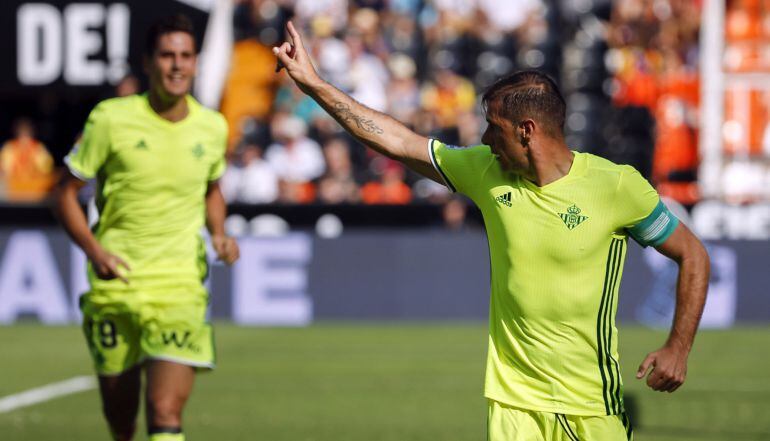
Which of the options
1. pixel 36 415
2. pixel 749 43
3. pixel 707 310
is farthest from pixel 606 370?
pixel 749 43

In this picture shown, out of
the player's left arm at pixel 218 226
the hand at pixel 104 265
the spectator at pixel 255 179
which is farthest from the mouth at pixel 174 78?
the spectator at pixel 255 179

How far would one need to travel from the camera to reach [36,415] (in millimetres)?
10641

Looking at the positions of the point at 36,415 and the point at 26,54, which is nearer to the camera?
the point at 36,415

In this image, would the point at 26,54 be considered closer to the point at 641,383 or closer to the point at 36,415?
the point at 36,415

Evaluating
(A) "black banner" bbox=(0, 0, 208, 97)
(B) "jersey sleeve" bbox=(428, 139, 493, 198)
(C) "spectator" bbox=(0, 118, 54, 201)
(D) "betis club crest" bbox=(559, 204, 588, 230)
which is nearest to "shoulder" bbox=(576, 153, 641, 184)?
(D) "betis club crest" bbox=(559, 204, 588, 230)

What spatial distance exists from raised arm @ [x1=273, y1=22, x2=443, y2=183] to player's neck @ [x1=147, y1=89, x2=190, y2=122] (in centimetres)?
165

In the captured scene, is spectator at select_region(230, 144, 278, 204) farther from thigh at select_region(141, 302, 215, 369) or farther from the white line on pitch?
thigh at select_region(141, 302, 215, 369)

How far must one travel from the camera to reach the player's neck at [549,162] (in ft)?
17.7

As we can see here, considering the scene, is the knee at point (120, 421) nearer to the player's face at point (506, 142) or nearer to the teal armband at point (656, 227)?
the player's face at point (506, 142)

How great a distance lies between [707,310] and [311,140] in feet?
19.4

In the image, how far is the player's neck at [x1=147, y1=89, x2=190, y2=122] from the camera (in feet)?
24.3

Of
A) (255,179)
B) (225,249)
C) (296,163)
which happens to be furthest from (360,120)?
(296,163)

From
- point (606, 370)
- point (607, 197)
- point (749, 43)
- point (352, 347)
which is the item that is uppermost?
point (749, 43)

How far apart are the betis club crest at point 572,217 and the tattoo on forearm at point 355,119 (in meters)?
0.94
